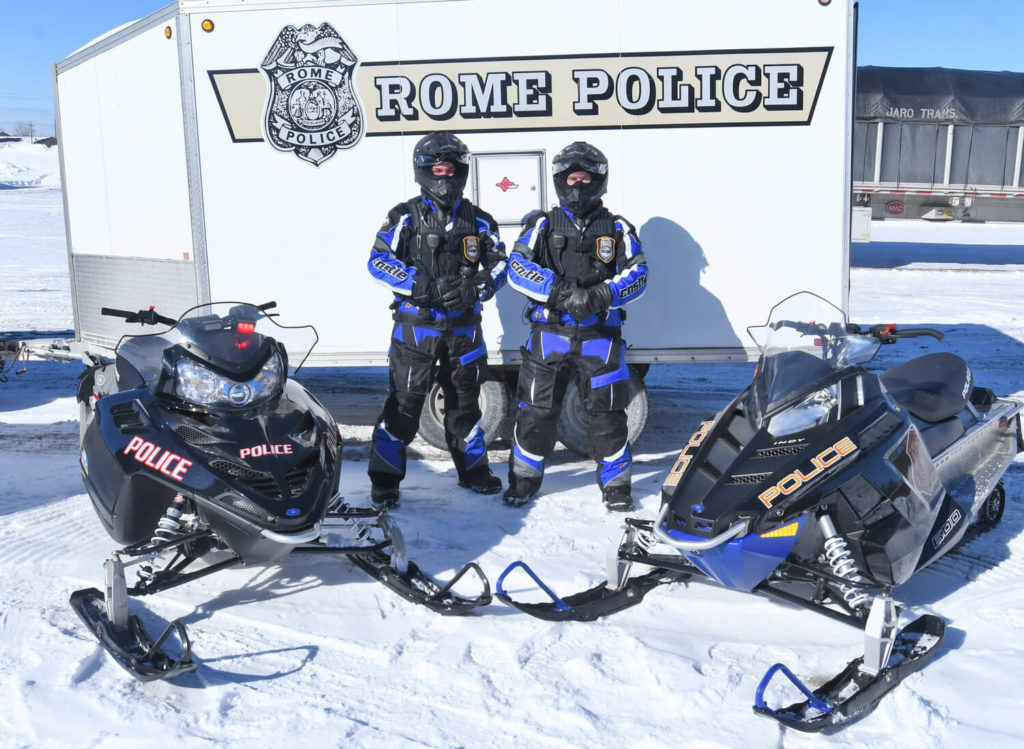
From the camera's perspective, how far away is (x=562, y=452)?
6.62 meters

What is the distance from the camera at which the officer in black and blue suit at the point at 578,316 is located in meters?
5.18

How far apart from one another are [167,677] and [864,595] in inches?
99.5

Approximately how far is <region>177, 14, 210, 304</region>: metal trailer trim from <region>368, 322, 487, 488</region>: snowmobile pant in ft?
5.27

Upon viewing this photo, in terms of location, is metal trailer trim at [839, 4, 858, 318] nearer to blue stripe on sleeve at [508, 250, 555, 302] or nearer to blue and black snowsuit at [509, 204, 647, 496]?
blue and black snowsuit at [509, 204, 647, 496]

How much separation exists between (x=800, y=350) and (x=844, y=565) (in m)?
0.85

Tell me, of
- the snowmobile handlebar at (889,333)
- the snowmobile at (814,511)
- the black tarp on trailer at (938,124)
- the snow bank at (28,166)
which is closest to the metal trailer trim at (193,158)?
the snowmobile at (814,511)

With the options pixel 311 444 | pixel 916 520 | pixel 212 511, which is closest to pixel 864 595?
pixel 916 520

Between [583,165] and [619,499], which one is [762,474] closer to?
[619,499]

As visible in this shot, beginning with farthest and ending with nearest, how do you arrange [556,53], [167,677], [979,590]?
1. [556,53]
2. [979,590]
3. [167,677]

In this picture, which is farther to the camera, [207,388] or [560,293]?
[560,293]

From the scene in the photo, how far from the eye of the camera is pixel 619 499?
530 centimetres

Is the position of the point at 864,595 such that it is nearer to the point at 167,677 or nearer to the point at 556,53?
the point at 167,677

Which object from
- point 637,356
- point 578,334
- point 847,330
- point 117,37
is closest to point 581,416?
point 637,356

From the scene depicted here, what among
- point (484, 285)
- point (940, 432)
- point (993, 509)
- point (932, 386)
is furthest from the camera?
point (484, 285)
